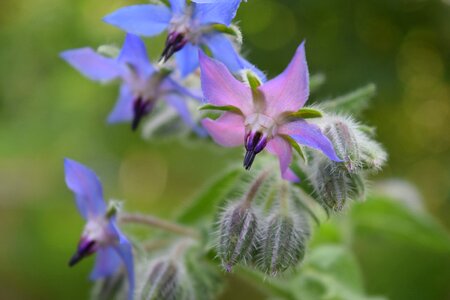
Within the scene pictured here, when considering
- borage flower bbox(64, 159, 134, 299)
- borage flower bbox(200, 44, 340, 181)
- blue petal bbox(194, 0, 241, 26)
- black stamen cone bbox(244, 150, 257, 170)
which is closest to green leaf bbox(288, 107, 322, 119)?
borage flower bbox(200, 44, 340, 181)

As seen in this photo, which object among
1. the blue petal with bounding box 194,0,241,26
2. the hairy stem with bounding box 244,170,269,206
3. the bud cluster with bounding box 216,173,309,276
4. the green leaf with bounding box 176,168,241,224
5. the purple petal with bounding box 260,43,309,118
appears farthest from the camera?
the green leaf with bounding box 176,168,241,224

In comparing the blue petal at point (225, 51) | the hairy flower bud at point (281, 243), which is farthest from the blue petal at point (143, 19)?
the hairy flower bud at point (281, 243)

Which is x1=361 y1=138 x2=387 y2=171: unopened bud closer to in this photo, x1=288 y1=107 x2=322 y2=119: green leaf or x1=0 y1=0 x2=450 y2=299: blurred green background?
x1=288 y1=107 x2=322 y2=119: green leaf

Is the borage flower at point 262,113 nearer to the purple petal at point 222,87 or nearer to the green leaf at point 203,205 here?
the purple petal at point 222,87

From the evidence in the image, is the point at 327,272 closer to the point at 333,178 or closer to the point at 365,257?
the point at 333,178

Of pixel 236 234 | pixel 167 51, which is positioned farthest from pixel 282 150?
pixel 167 51

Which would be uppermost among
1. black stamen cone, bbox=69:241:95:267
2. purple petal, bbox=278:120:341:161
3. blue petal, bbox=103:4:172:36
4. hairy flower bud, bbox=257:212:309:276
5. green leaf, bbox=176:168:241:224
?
blue petal, bbox=103:4:172:36

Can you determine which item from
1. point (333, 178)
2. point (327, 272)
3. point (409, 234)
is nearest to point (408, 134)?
point (409, 234)
